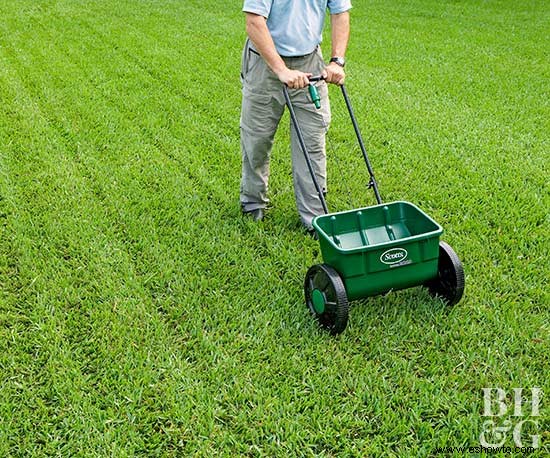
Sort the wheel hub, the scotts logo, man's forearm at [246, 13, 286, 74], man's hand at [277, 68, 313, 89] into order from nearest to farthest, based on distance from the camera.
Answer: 1. the scotts logo
2. the wheel hub
3. man's hand at [277, 68, 313, 89]
4. man's forearm at [246, 13, 286, 74]

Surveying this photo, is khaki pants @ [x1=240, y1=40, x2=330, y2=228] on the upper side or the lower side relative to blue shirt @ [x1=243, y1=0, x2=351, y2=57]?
lower

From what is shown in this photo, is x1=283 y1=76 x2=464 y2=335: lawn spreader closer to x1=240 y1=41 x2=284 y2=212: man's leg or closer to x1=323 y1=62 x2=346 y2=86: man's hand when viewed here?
x1=323 y1=62 x2=346 y2=86: man's hand

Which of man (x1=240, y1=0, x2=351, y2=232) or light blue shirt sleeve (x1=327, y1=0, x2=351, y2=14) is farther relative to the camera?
light blue shirt sleeve (x1=327, y1=0, x2=351, y2=14)

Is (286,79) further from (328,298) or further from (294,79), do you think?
(328,298)

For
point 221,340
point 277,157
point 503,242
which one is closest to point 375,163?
point 277,157

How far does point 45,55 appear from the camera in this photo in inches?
297

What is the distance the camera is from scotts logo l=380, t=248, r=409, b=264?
269cm

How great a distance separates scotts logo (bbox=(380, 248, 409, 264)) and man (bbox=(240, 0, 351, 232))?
93 centimetres

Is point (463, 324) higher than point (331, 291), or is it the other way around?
point (331, 291)

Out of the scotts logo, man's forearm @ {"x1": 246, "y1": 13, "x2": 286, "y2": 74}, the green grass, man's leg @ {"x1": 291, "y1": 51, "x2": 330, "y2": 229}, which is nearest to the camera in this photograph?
the green grass

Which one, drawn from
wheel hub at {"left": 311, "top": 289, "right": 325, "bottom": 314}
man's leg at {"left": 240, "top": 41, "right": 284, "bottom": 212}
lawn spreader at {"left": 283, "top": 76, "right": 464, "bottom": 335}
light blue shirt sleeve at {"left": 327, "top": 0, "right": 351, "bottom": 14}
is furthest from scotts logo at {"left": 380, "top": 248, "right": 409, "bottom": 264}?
light blue shirt sleeve at {"left": 327, "top": 0, "right": 351, "bottom": 14}

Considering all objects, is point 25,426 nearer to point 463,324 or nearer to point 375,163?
point 463,324

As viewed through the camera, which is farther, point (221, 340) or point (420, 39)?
point (420, 39)

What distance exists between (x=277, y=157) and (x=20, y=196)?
1.82 metres
